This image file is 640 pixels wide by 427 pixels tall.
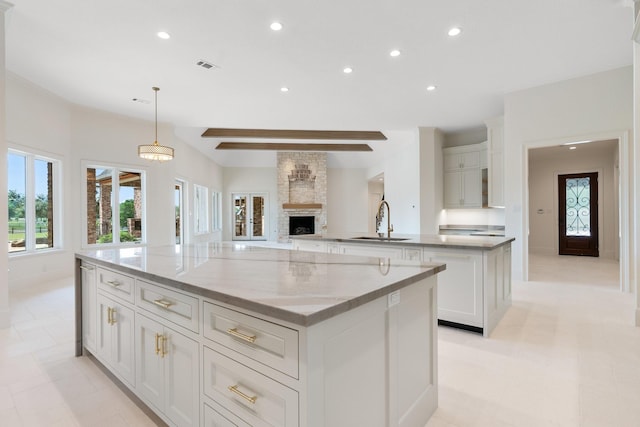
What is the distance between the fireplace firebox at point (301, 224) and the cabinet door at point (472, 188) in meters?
5.63

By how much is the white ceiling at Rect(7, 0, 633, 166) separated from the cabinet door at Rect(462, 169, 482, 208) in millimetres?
1493

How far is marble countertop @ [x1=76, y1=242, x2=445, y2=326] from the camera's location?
3.42 ft

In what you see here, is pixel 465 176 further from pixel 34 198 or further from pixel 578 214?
pixel 34 198

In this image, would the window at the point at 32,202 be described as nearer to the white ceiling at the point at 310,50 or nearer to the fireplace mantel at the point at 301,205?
the white ceiling at the point at 310,50

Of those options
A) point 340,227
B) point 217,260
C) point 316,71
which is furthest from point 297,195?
point 217,260

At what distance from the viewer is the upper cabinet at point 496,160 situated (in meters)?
5.92

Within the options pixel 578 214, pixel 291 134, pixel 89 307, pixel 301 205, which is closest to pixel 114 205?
pixel 291 134

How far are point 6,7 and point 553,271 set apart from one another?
825 centimetres

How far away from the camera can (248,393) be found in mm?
1136

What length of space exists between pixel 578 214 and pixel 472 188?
3.37 meters

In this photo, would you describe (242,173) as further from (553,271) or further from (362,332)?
(362,332)

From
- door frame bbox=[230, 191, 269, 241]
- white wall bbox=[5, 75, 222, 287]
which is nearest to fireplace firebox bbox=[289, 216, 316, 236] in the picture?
door frame bbox=[230, 191, 269, 241]

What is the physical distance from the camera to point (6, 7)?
293 centimetres

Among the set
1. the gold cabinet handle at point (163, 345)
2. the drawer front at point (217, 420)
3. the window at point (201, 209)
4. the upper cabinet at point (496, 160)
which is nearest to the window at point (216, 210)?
the window at point (201, 209)
